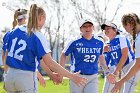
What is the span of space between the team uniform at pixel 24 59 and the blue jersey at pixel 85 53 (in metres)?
2.23

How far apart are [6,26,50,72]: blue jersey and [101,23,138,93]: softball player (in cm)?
309

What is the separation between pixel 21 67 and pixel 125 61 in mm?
3643

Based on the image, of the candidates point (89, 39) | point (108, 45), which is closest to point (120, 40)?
point (108, 45)

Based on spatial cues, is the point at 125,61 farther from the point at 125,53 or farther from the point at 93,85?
the point at 93,85

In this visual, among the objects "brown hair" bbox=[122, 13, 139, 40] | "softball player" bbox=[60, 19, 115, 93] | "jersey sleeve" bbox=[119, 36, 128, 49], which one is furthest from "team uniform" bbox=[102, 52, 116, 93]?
"brown hair" bbox=[122, 13, 139, 40]

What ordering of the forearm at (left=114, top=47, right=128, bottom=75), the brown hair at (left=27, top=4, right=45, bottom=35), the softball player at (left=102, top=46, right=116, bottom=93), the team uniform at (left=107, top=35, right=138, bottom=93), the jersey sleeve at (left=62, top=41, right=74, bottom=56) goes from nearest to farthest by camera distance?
the brown hair at (left=27, top=4, right=45, bottom=35) < the jersey sleeve at (left=62, top=41, right=74, bottom=56) < the team uniform at (left=107, top=35, right=138, bottom=93) < the forearm at (left=114, top=47, right=128, bottom=75) < the softball player at (left=102, top=46, right=116, bottom=93)

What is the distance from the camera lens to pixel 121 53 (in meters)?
9.03

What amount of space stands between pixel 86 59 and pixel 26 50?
8.03ft

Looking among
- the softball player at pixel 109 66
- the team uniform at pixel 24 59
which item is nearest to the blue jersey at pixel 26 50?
the team uniform at pixel 24 59

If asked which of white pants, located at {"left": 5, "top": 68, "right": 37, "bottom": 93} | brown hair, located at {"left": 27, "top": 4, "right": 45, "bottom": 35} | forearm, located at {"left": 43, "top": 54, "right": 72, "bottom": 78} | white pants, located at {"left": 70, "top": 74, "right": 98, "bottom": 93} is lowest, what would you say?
white pants, located at {"left": 70, "top": 74, "right": 98, "bottom": 93}

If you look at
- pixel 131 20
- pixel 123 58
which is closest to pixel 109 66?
pixel 123 58

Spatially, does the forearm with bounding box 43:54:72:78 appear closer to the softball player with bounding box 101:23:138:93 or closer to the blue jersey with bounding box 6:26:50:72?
the blue jersey with bounding box 6:26:50:72

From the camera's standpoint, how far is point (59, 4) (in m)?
49.2

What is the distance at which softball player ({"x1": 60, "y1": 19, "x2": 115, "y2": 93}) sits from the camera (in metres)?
7.83
